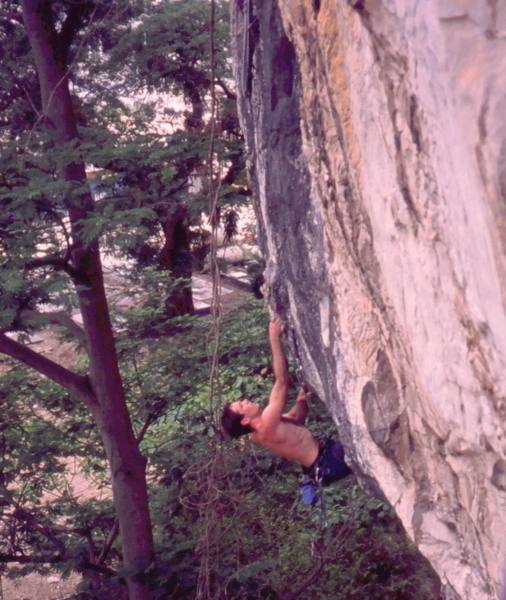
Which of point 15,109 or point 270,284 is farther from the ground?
point 15,109

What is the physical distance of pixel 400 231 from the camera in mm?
3092

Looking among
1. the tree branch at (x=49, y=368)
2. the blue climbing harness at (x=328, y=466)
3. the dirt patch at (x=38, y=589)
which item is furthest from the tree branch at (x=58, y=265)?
the dirt patch at (x=38, y=589)

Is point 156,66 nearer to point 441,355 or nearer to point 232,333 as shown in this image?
point 232,333

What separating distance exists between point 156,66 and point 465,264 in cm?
493

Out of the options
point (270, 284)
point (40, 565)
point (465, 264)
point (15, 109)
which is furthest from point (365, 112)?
point (40, 565)

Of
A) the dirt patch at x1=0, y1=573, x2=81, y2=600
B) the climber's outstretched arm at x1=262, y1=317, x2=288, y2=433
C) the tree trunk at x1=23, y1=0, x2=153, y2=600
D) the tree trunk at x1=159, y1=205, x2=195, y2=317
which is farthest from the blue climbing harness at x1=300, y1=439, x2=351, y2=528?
the dirt patch at x1=0, y1=573, x2=81, y2=600

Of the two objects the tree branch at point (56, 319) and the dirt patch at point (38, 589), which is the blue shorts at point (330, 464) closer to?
the tree branch at point (56, 319)

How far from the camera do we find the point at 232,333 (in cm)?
824

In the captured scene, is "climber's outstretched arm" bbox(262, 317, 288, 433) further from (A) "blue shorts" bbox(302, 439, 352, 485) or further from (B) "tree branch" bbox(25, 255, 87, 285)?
(B) "tree branch" bbox(25, 255, 87, 285)

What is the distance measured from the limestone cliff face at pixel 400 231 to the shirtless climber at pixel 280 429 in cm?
25

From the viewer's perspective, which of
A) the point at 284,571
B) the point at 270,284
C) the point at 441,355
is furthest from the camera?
the point at 284,571

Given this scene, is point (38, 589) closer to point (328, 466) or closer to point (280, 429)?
point (328, 466)

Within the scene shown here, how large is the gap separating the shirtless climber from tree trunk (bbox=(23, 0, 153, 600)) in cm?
174

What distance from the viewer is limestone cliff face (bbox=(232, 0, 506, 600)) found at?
2.46 meters
